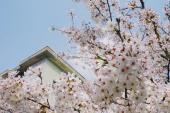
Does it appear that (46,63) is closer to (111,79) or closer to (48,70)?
(48,70)

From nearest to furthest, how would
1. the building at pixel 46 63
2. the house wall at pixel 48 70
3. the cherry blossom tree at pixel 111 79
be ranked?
the cherry blossom tree at pixel 111 79 < the building at pixel 46 63 < the house wall at pixel 48 70

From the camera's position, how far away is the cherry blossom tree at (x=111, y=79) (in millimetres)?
4816

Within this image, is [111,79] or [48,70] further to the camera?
[48,70]

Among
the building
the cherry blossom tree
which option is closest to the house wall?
the building

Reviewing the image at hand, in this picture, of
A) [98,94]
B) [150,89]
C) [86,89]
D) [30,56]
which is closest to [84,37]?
[86,89]

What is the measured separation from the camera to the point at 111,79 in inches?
191

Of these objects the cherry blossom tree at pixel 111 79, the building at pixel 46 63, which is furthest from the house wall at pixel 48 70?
the cherry blossom tree at pixel 111 79

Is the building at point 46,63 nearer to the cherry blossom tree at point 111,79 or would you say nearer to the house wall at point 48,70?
the house wall at point 48,70

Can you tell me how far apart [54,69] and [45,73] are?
0.77 meters

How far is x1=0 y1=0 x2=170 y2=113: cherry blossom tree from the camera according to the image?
482 cm

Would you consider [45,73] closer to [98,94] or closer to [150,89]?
[150,89]

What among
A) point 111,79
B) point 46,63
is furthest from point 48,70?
point 111,79

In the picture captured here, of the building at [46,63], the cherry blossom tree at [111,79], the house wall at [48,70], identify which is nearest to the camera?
the cherry blossom tree at [111,79]

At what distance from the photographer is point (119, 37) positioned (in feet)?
31.3
